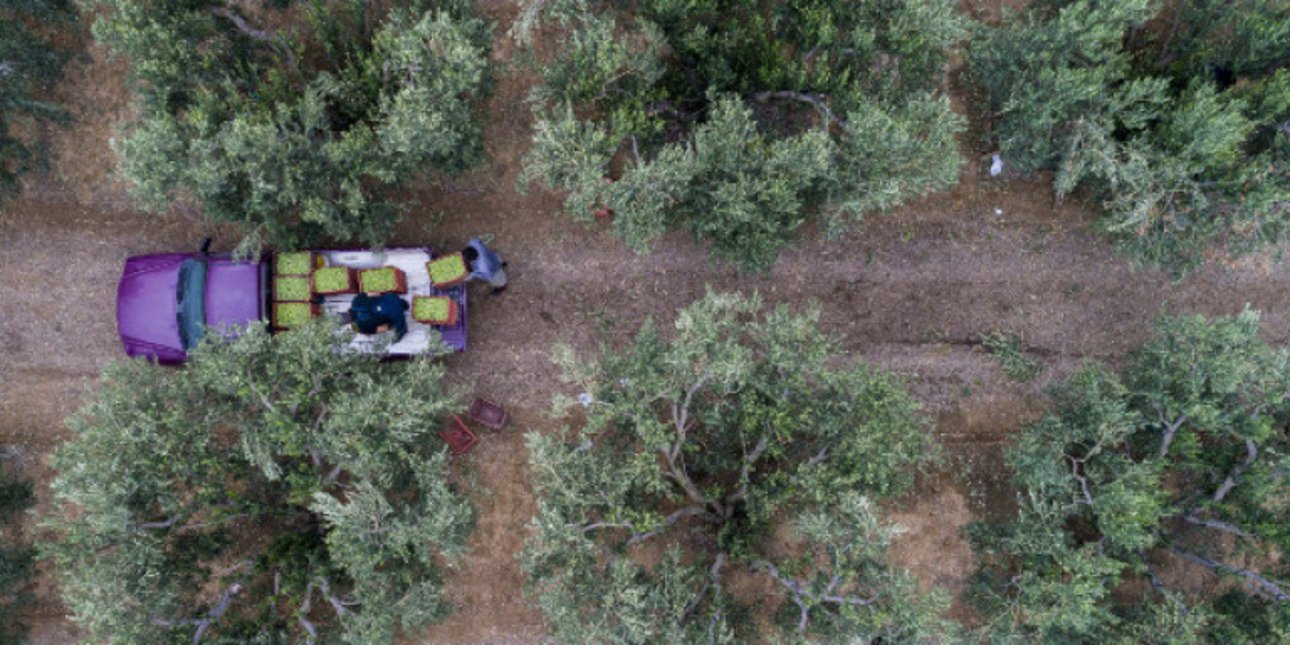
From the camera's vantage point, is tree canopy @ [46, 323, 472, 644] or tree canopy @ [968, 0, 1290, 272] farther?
tree canopy @ [968, 0, 1290, 272]

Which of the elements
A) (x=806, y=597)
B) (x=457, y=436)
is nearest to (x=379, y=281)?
(x=457, y=436)

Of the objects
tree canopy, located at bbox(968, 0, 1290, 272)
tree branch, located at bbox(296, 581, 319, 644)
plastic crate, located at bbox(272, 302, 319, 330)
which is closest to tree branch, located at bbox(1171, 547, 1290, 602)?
tree canopy, located at bbox(968, 0, 1290, 272)

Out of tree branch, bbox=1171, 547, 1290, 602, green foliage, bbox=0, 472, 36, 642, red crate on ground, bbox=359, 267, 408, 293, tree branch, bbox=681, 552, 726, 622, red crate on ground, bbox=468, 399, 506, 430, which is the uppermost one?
red crate on ground, bbox=359, 267, 408, 293

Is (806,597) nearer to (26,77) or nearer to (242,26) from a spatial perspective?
(242,26)

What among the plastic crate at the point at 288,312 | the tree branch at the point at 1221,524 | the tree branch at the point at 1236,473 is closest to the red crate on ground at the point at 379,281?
the plastic crate at the point at 288,312

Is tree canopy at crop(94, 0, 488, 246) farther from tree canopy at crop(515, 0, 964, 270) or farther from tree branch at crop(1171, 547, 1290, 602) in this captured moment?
tree branch at crop(1171, 547, 1290, 602)

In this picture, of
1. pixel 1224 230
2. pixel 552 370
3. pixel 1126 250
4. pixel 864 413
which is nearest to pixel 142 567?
pixel 552 370

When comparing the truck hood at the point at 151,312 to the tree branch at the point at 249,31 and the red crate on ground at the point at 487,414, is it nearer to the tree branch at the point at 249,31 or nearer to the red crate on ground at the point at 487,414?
the tree branch at the point at 249,31

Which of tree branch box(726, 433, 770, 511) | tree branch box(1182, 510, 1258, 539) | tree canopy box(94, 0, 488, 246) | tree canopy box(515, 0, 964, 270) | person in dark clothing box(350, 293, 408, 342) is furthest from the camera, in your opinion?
person in dark clothing box(350, 293, 408, 342)
